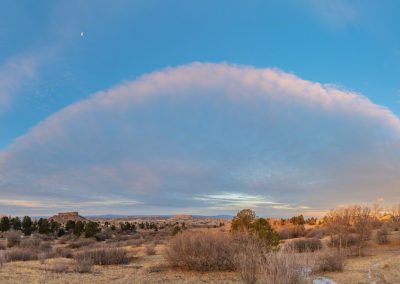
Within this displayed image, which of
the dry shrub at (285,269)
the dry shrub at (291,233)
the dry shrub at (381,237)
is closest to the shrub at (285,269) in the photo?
the dry shrub at (285,269)

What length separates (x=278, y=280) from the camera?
8.69 m

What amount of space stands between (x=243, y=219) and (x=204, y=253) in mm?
5004

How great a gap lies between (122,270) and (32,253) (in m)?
7.28

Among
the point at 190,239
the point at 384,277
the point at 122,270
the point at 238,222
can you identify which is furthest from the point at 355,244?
the point at 122,270

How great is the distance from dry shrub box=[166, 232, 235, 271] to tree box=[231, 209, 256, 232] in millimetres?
3336

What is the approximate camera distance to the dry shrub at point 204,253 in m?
17.2

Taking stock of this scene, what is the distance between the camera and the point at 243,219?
2189 cm

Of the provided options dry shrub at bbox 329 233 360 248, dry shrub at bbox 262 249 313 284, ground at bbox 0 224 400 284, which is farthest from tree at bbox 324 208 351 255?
dry shrub at bbox 262 249 313 284

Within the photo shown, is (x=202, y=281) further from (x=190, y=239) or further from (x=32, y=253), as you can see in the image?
(x=32, y=253)

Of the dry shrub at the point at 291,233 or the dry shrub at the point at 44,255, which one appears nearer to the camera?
the dry shrub at the point at 44,255

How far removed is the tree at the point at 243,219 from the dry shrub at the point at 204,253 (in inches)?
131

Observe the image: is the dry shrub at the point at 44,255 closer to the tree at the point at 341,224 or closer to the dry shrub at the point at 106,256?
the dry shrub at the point at 106,256

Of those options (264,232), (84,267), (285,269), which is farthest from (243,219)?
(285,269)

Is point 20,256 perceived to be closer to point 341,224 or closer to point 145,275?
point 145,275
